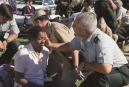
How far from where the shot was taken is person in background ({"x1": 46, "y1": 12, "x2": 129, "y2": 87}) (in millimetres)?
4664

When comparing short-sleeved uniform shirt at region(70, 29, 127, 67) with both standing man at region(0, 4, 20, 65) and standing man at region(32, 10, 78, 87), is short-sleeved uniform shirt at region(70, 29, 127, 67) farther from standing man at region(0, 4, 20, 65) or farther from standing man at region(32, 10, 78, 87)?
standing man at region(0, 4, 20, 65)

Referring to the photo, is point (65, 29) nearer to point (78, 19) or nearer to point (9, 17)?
point (9, 17)

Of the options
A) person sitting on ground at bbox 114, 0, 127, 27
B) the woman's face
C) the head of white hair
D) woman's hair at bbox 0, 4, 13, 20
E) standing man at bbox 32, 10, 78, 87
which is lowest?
person sitting on ground at bbox 114, 0, 127, 27

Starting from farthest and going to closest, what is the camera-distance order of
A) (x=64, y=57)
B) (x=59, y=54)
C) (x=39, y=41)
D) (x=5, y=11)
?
(x=5, y=11), (x=59, y=54), (x=64, y=57), (x=39, y=41)

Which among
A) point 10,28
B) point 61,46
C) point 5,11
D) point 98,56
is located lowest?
point 10,28

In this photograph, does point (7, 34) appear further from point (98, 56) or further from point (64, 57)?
point (98, 56)

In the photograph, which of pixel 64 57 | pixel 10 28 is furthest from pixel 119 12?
pixel 64 57

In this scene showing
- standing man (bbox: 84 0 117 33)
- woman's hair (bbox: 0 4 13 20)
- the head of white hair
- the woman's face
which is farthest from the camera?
standing man (bbox: 84 0 117 33)

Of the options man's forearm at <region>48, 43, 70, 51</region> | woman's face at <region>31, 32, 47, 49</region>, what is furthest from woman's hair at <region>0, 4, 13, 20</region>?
woman's face at <region>31, 32, 47, 49</region>

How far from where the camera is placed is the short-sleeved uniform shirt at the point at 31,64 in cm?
520

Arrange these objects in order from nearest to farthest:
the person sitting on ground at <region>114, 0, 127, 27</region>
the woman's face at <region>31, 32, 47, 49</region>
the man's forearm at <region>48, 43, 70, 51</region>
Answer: the woman's face at <region>31, 32, 47, 49</region>, the man's forearm at <region>48, 43, 70, 51</region>, the person sitting on ground at <region>114, 0, 127, 27</region>

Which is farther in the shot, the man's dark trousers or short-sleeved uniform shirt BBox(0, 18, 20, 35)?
the man's dark trousers

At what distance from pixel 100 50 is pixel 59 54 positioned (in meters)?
1.55

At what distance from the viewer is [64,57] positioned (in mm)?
5984
